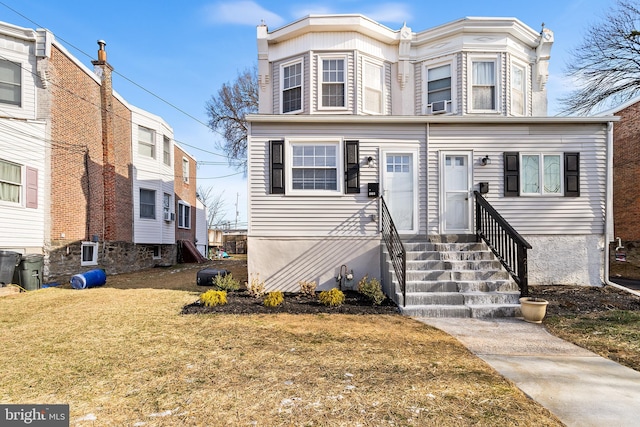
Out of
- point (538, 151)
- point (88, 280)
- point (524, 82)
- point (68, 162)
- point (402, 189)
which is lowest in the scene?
point (88, 280)

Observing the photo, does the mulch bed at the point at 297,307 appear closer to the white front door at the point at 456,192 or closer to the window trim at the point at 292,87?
the white front door at the point at 456,192

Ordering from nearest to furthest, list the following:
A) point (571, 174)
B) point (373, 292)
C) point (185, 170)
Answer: point (373, 292) < point (571, 174) < point (185, 170)

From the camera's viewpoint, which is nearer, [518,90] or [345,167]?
[345,167]

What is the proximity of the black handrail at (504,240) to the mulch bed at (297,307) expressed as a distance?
2477mm

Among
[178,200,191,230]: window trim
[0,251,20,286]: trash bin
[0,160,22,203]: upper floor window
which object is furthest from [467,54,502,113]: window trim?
[178,200,191,230]: window trim

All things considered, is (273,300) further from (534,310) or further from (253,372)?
(534,310)

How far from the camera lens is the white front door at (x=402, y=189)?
27.4 ft

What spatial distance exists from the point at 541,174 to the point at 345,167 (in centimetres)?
492

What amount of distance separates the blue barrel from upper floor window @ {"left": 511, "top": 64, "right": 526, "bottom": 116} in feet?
44.3

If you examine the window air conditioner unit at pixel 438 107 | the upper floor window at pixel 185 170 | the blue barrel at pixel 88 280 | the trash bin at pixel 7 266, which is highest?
the window air conditioner unit at pixel 438 107

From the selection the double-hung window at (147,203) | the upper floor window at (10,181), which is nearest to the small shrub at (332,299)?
the upper floor window at (10,181)

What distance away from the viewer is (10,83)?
9.96 meters

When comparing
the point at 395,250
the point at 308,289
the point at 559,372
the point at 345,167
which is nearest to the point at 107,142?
the point at 345,167

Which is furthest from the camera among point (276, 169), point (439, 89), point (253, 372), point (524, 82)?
point (524, 82)
